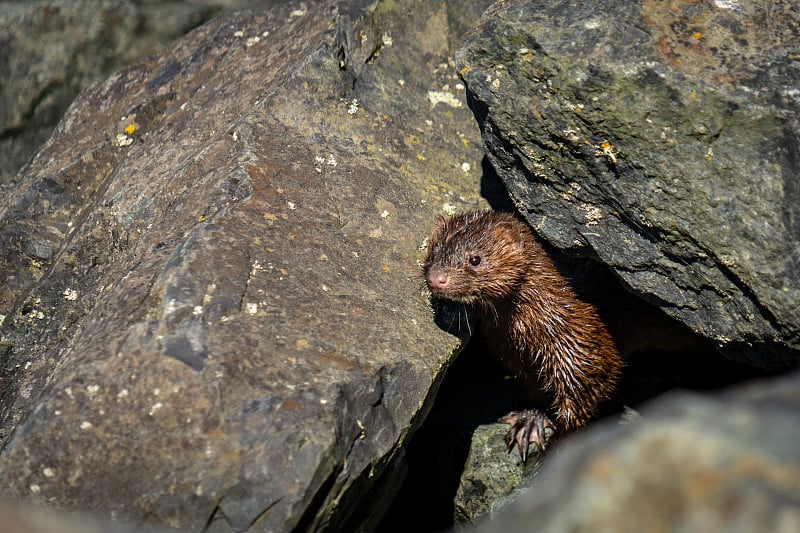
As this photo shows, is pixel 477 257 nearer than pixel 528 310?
Yes

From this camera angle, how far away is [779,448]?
1651 mm

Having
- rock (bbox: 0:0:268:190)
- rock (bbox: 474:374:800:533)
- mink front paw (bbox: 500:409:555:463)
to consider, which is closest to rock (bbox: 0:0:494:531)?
mink front paw (bbox: 500:409:555:463)

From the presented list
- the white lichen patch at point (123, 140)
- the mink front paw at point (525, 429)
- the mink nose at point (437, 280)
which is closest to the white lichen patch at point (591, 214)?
the mink nose at point (437, 280)

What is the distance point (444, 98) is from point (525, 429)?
2.77m

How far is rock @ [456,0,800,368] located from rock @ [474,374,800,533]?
2.41 m

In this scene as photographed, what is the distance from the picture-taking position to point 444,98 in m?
6.05

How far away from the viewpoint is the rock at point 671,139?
4.05m

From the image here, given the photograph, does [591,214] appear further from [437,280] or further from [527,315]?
[527,315]

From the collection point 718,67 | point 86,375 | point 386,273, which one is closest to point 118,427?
point 86,375

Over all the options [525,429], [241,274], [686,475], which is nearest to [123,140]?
[241,274]

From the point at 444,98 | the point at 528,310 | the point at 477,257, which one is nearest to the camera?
the point at 477,257

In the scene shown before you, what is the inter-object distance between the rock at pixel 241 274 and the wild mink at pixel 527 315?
10.7 inches

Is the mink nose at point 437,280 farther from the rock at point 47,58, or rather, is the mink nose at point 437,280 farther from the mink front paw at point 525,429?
the rock at point 47,58

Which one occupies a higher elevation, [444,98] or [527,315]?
[444,98]
